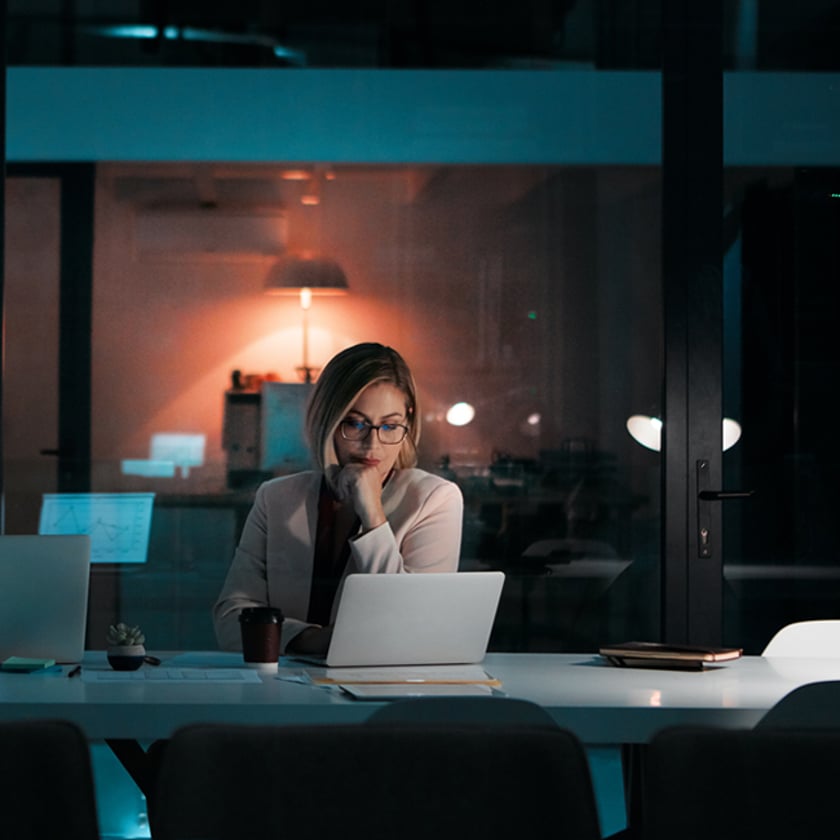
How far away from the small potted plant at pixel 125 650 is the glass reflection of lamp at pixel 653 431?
216 centimetres

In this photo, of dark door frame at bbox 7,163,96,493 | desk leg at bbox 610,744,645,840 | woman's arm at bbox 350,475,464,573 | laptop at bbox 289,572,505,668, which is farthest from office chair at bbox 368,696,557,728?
dark door frame at bbox 7,163,96,493

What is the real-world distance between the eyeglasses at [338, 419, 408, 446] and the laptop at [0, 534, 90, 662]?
4.06 ft

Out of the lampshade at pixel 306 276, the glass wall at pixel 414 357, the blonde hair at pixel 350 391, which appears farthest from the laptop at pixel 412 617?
the lampshade at pixel 306 276

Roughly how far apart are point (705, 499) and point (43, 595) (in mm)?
2389

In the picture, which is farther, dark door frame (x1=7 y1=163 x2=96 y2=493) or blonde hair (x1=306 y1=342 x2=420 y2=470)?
dark door frame (x1=7 y1=163 x2=96 y2=493)

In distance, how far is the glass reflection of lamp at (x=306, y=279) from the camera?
15.3 ft

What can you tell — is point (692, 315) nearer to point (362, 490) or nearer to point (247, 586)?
point (362, 490)

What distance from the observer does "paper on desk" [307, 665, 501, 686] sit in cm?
285

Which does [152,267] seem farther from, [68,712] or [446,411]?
[68,712]

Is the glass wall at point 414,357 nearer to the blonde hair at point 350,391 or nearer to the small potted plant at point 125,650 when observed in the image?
the blonde hair at point 350,391

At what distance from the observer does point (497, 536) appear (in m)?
4.74

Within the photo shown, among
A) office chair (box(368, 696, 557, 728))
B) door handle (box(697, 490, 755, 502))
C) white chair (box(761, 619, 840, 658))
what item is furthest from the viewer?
door handle (box(697, 490, 755, 502))

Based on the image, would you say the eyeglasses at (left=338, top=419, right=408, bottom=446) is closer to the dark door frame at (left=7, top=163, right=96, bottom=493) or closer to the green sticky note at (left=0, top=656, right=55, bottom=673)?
the dark door frame at (left=7, top=163, right=96, bottom=493)

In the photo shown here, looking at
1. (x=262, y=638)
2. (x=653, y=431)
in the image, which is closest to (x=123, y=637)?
(x=262, y=638)
